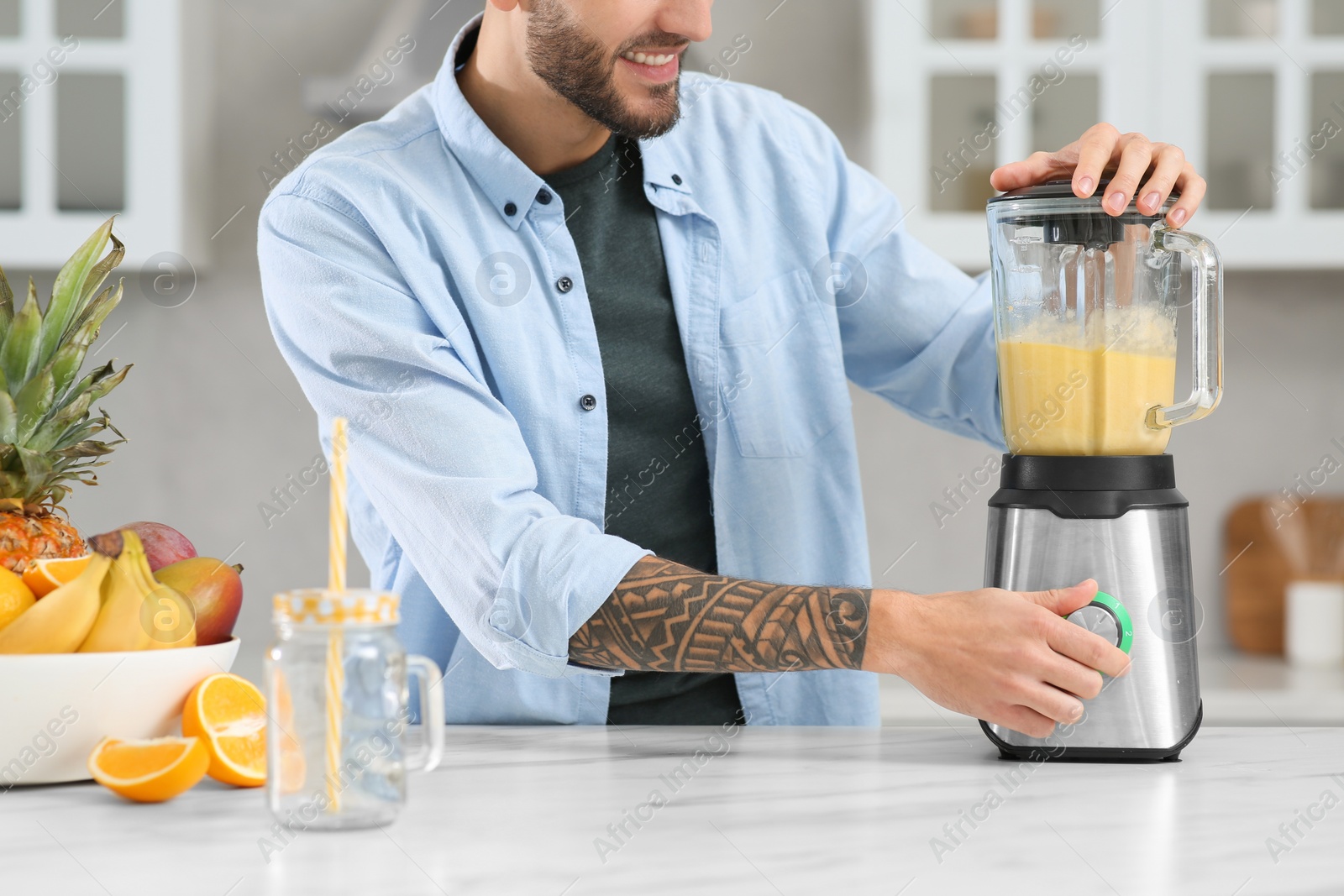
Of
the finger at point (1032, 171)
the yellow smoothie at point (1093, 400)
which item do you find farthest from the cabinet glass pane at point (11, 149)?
the yellow smoothie at point (1093, 400)

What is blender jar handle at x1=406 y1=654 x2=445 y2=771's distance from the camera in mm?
667

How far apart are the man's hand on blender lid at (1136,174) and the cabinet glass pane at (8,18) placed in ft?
6.93

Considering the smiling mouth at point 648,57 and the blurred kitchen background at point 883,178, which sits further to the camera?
the blurred kitchen background at point 883,178

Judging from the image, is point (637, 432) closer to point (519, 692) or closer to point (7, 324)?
point (519, 692)

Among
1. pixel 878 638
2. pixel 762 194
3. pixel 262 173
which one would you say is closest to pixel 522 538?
pixel 878 638

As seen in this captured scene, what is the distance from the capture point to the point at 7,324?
3.18 feet

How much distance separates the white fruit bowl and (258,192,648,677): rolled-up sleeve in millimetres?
232

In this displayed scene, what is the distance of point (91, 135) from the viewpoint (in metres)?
2.15

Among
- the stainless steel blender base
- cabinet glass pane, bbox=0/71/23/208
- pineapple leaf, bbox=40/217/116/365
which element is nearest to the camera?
the stainless steel blender base

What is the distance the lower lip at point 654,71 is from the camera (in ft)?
3.91

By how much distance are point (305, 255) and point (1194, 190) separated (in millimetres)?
762

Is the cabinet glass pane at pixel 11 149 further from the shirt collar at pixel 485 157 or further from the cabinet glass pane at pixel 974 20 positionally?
the cabinet glass pane at pixel 974 20

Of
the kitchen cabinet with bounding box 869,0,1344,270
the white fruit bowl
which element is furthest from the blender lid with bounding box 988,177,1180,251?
the kitchen cabinet with bounding box 869,0,1344,270

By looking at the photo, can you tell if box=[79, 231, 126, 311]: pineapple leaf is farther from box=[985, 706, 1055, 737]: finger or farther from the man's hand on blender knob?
box=[985, 706, 1055, 737]: finger
